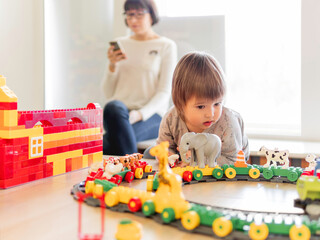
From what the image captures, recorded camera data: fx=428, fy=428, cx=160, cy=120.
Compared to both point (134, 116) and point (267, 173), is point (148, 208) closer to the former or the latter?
point (267, 173)

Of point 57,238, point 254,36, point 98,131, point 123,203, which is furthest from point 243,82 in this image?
point 57,238

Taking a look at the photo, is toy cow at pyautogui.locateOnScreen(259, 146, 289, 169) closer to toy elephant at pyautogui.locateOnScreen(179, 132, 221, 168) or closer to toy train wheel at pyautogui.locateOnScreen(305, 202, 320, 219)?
toy elephant at pyautogui.locateOnScreen(179, 132, 221, 168)

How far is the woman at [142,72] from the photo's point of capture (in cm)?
236

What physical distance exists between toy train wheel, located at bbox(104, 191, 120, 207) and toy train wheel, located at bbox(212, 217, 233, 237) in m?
0.21

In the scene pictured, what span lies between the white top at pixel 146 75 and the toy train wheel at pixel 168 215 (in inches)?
68.4

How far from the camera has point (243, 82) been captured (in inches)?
104

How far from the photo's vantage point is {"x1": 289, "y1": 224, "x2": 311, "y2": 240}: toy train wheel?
0.53m

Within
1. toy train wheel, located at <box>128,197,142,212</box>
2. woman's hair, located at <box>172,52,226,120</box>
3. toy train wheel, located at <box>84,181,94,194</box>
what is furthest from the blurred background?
toy train wheel, located at <box>128,197,142,212</box>

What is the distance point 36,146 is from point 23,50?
157cm

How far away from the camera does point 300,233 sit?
532mm

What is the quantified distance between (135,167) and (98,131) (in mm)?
250

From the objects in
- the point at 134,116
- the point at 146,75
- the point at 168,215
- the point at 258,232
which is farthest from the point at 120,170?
the point at 146,75

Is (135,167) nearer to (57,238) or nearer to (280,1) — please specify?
(57,238)

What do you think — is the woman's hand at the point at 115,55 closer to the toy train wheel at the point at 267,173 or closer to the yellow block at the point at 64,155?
the yellow block at the point at 64,155
